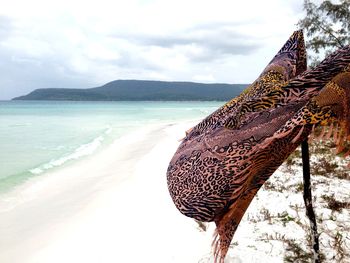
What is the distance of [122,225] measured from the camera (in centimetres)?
451

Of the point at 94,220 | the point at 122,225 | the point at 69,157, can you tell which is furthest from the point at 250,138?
the point at 69,157

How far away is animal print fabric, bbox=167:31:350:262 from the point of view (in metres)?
1.49

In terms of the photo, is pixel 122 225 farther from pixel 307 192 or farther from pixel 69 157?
pixel 69 157

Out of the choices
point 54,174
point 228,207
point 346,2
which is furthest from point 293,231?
point 346,2

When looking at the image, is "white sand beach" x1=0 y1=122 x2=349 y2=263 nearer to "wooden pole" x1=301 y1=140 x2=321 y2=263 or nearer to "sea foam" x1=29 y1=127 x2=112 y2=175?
"wooden pole" x1=301 y1=140 x2=321 y2=263

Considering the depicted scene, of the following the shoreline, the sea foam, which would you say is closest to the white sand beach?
the shoreline

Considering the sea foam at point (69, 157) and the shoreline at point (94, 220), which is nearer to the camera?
the shoreline at point (94, 220)

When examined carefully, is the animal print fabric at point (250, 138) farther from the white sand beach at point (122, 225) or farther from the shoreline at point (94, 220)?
the shoreline at point (94, 220)

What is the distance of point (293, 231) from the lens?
11.4 feet

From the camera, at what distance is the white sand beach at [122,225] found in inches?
134

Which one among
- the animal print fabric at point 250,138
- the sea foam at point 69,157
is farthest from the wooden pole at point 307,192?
the sea foam at point 69,157

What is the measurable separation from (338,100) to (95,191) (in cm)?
597

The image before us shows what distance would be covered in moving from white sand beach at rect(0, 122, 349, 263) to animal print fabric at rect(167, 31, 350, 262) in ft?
4.62

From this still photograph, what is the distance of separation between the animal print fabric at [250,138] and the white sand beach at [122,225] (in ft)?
4.62
